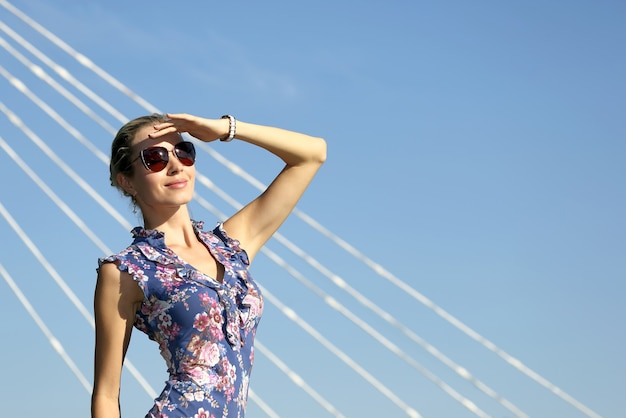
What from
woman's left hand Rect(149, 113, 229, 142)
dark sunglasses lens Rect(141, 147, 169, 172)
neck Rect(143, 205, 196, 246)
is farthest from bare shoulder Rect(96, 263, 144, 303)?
woman's left hand Rect(149, 113, 229, 142)

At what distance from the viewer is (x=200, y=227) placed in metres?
3.63

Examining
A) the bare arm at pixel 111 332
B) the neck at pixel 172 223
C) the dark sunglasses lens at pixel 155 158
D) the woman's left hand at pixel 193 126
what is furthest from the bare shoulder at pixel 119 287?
the woman's left hand at pixel 193 126

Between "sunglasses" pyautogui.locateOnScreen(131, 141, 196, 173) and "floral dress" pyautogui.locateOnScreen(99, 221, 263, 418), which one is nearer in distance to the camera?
"floral dress" pyautogui.locateOnScreen(99, 221, 263, 418)

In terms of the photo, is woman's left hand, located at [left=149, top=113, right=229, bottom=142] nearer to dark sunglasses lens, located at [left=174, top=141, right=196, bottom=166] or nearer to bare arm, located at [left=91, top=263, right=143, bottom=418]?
dark sunglasses lens, located at [left=174, top=141, right=196, bottom=166]

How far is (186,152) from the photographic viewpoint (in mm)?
3479

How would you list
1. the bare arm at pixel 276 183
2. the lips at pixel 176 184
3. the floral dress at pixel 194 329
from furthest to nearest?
the bare arm at pixel 276 183
the lips at pixel 176 184
the floral dress at pixel 194 329

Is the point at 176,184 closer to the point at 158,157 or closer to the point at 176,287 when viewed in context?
the point at 158,157

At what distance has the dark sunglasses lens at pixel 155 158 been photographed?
3.44m

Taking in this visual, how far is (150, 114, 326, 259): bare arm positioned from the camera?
3693mm

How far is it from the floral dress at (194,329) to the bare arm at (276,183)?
13.5 inches

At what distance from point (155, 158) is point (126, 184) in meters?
0.16

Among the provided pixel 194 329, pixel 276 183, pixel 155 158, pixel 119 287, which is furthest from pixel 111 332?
pixel 276 183

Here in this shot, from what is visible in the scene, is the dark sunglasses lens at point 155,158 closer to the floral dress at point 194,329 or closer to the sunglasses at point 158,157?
the sunglasses at point 158,157

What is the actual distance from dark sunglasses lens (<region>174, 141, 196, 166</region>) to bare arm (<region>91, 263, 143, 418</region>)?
401 millimetres
